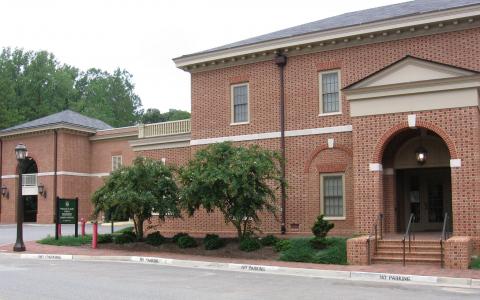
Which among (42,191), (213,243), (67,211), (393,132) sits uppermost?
(393,132)

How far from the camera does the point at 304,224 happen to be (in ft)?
77.0

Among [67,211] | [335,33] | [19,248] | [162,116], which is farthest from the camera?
[162,116]

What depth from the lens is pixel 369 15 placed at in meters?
24.6

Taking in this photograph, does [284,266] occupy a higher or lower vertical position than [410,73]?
lower

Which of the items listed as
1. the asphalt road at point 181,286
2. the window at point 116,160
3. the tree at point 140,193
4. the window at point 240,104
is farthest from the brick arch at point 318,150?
the window at point 116,160

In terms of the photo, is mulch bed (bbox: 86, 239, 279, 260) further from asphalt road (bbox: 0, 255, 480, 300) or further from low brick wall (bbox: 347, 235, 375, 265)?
asphalt road (bbox: 0, 255, 480, 300)

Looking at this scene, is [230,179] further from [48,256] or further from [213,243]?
[48,256]

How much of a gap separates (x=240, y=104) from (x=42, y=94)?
52.0 meters

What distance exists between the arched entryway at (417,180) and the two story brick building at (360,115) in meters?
0.04

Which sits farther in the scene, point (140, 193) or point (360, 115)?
point (140, 193)

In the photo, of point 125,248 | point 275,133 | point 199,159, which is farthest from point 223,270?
point 275,133

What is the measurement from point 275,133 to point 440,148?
6693 mm

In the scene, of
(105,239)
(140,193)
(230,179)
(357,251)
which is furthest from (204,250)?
(357,251)

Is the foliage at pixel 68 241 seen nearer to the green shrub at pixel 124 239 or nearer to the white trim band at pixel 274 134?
the green shrub at pixel 124 239
